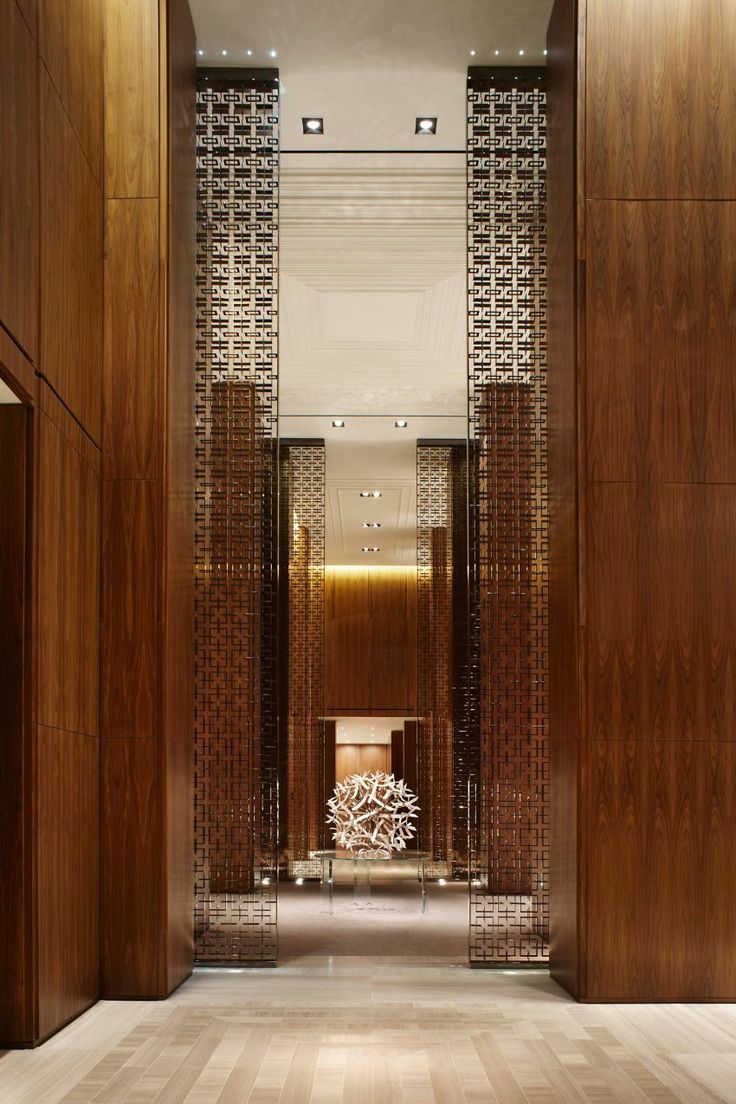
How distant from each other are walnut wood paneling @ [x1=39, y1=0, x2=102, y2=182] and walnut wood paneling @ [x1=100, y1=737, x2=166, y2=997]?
2.53 metres

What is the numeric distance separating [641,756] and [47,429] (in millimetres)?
2751

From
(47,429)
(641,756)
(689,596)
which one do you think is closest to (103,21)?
(47,429)

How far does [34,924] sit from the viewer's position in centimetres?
421

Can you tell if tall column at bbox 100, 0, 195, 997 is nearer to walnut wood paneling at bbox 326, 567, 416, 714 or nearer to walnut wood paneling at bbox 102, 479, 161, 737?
walnut wood paneling at bbox 102, 479, 161, 737

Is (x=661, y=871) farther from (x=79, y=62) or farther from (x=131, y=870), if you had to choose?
(x=79, y=62)

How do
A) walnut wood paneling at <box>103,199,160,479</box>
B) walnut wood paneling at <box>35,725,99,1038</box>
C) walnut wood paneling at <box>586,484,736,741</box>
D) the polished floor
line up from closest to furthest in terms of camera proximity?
1. the polished floor
2. walnut wood paneling at <box>35,725,99,1038</box>
3. walnut wood paneling at <box>586,484,736,741</box>
4. walnut wood paneling at <box>103,199,160,479</box>

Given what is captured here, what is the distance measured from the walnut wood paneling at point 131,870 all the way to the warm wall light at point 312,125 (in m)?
3.46

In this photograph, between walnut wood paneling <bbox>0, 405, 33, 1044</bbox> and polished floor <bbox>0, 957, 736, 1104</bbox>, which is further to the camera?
walnut wood paneling <bbox>0, 405, 33, 1044</bbox>

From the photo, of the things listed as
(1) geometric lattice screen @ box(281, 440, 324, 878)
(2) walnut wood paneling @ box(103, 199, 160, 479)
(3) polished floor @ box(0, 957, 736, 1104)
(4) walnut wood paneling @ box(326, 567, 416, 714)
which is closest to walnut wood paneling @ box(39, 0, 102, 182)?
(2) walnut wood paneling @ box(103, 199, 160, 479)

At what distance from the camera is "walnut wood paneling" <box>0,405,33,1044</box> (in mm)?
4191

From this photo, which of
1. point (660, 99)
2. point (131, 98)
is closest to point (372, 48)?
point (131, 98)

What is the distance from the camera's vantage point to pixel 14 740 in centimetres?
422

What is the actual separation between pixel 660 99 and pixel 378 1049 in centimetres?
408

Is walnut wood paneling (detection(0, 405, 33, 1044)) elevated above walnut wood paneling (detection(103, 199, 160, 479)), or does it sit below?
below
